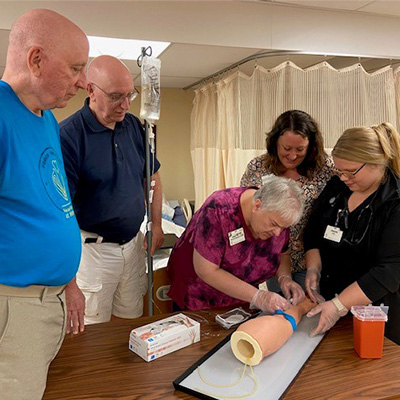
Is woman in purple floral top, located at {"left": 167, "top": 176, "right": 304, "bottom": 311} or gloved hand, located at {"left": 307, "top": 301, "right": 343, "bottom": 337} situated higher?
woman in purple floral top, located at {"left": 167, "top": 176, "right": 304, "bottom": 311}

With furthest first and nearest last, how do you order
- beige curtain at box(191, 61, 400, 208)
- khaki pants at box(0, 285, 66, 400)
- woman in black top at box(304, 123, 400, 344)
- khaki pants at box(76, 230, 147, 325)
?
beige curtain at box(191, 61, 400, 208) → khaki pants at box(76, 230, 147, 325) → woman in black top at box(304, 123, 400, 344) → khaki pants at box(0, 285, 66, 400)

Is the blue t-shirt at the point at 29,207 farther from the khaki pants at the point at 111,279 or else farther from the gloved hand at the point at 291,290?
the gloved hand at the point at 291,290

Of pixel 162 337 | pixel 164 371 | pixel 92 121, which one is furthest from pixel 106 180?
pixel 164 371

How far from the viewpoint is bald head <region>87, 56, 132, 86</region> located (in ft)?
5.93

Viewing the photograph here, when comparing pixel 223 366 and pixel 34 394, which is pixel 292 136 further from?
pixel 34 394

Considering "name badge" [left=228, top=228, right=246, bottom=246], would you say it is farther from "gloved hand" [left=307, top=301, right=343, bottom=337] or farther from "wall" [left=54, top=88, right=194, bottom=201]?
"wall" [left=54, top=88, right=194, bottom=201]

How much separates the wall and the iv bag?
304 cm

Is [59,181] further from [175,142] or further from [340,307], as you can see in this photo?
[175,142]

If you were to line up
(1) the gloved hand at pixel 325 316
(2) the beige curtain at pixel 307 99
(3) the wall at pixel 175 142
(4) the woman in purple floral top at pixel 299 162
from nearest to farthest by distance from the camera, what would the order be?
(1) the gloved hand at pixel 325 316 < (4) the woman in purple floral top at pixel 299 162 < (2) the beige curtain at pixel 307 99 < (3) the wall at pixel 175 142

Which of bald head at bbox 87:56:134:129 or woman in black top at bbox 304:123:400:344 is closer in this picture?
woman in black top at bbox 304:123:400:344

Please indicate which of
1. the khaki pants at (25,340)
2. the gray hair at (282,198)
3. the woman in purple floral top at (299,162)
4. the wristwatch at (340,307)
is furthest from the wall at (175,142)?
the khaki pants at (25,340)

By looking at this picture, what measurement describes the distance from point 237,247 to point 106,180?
668 mm

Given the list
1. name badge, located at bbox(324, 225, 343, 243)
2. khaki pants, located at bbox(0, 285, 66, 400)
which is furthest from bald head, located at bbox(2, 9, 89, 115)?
name badge, located at bbox(324, 225, 343, 243)

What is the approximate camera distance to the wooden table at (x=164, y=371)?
44.5 inches
